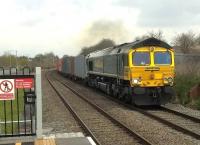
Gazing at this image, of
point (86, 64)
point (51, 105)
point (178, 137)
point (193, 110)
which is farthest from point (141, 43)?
point (86, 64)

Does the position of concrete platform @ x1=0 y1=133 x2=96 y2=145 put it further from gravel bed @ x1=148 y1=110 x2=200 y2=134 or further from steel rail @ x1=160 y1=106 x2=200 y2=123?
steel rail @ x1=160 y1=106 x2=200 y2=123

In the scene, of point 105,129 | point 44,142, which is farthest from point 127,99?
point 44,142

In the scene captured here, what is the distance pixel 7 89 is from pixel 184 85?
51.5ft

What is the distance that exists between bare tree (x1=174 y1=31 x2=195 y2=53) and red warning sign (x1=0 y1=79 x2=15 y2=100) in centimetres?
5718

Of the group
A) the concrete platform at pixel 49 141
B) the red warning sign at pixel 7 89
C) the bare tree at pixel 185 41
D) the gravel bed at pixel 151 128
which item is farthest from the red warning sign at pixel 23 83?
the bare tree at pixel 185 41

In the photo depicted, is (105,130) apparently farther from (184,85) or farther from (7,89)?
(184,85)

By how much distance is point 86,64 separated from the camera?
133 feet

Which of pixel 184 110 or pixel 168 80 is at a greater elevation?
pixel 168 80

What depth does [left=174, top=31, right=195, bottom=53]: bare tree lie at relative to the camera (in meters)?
68.7

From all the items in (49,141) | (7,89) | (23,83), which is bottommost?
(49,141)

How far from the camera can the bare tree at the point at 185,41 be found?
68.7 metres

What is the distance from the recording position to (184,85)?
2469 centimetres

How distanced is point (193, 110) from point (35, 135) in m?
10.9

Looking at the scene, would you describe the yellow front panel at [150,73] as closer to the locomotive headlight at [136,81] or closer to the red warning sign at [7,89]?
the locomotive headlight at [136,81]
